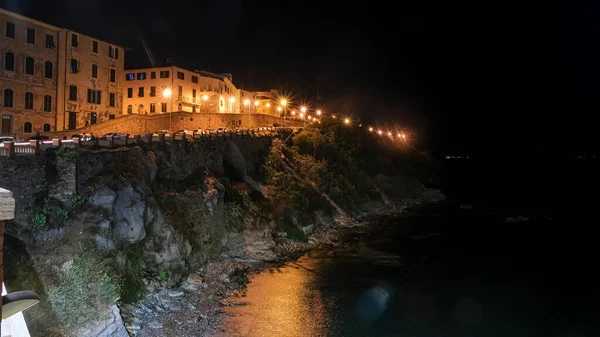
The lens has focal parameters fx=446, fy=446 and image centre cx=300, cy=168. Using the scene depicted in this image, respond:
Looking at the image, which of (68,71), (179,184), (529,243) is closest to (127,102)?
(68,71)

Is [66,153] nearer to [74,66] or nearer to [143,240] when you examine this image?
[143,240]

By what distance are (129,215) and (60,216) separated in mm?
3933

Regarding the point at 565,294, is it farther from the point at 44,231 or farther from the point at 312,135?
the point at 312,135

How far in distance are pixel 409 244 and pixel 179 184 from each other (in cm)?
2356

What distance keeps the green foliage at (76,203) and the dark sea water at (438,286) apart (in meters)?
10.4

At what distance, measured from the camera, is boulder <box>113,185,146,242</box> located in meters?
26.3

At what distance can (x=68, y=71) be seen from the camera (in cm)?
5109

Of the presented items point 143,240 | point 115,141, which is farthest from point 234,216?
point 115,141

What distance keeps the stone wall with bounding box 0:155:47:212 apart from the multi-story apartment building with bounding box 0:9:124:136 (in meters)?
25.3

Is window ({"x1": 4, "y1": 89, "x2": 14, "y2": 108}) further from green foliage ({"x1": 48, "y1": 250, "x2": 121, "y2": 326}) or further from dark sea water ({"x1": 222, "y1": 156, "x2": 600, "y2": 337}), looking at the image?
dark sea water ({"x1": 222, "y1": 156, "x2": 600, "y2": 337})

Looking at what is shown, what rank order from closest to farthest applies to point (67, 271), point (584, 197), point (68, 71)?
point (67, 271), point (68, 71), point (584, 197)

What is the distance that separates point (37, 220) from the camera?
23.0 metres

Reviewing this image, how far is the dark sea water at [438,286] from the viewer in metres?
24.6

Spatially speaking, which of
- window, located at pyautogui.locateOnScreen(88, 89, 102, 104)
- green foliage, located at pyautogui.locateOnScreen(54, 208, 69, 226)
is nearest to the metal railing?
green foliage, located at pyautogui.locateOnScreen(54, 208, 69, 226)
